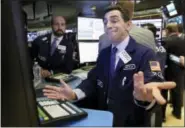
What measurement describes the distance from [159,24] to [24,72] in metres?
3.35

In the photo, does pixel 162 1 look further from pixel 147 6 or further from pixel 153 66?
pixel 153 66

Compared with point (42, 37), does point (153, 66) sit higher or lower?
lower

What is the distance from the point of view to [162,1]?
569 cm

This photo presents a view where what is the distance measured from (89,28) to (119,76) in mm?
1204

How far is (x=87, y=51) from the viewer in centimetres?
237

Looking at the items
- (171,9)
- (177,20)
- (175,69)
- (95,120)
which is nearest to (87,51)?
(175,69)

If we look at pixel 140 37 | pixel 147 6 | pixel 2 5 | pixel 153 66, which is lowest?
pixel 153 66

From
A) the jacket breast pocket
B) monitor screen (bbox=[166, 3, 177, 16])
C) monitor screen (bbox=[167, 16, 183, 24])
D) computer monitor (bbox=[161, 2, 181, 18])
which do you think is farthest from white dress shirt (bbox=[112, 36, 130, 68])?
monitor screen (bbox=[166, 3, 177, 16])

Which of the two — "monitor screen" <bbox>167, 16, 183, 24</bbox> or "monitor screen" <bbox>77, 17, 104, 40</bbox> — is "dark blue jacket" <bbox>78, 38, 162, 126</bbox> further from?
"monitor screen" <bbox>167, 16, 183, 24</bbox>

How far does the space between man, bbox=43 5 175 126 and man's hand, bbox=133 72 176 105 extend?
0.10 meters

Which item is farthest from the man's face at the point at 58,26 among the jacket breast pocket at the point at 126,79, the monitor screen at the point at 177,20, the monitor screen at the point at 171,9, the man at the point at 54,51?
the monitor screen at the point at 171,9

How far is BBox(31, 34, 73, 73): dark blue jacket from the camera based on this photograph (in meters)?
2.25

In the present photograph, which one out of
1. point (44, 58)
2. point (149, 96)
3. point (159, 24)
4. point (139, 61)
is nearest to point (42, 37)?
point (44, 58)

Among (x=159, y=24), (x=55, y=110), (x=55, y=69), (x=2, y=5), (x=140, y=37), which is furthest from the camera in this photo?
(x=159, y=24)
